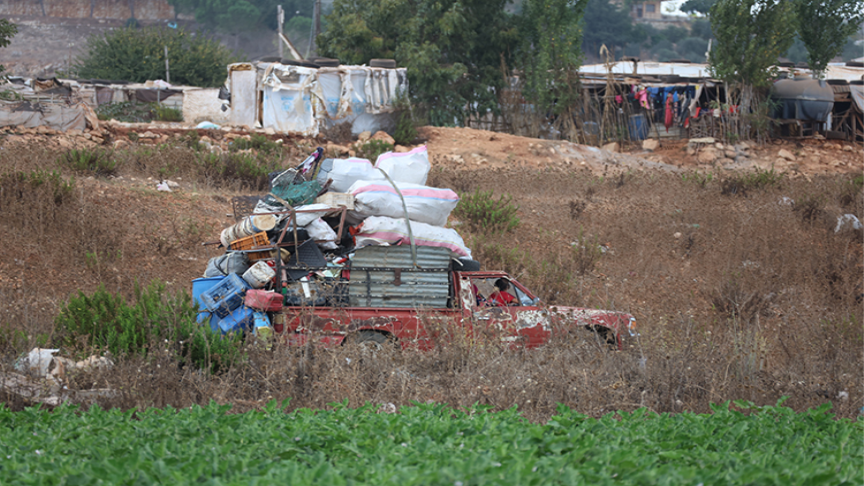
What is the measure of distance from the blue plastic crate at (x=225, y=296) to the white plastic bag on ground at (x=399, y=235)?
114 cm

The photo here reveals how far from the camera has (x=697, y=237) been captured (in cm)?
1112

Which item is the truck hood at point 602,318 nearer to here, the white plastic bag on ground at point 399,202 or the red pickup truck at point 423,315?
the red pickup truck at point 423,315

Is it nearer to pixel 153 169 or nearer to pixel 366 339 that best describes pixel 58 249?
pixel 153 169

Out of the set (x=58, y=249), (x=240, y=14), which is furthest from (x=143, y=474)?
(x=240, y=14)

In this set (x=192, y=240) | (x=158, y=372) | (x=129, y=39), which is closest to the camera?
(x=158, y=372)

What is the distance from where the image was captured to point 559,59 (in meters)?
21.7

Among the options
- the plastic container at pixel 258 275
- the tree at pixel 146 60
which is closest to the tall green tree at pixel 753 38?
the plastic container at pixel 258 275

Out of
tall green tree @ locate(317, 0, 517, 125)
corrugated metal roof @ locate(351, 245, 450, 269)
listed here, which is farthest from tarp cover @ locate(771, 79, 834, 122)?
corrugated metal roof @ locate(351, 245, 450, 269)

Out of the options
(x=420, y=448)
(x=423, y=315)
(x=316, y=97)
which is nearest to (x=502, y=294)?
(x=423, y=315)

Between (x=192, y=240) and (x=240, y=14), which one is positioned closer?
(x=192, y=240)

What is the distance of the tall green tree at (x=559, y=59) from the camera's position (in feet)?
70.9

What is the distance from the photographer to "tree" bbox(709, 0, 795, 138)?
20.5 metres

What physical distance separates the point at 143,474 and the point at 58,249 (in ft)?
23.4

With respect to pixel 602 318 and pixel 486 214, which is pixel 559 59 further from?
pixel 602 318
